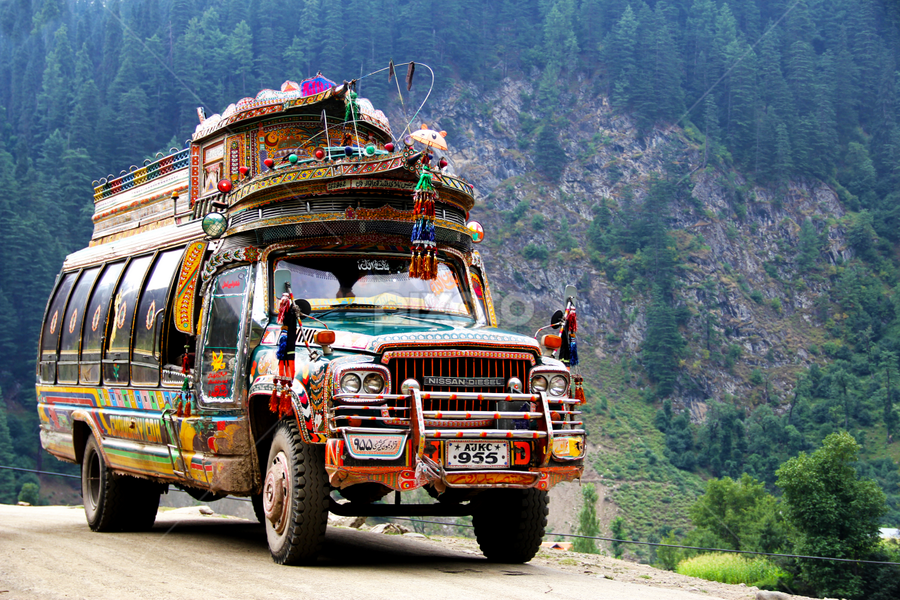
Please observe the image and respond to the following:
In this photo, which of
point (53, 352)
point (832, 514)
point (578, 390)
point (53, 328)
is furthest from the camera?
point (832, 514)

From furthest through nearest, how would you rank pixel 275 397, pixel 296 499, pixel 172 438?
pixel 172 438 → pixel 275 397 → pixel 296 499

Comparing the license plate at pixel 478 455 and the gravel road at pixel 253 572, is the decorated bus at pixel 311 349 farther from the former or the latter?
the gravel road at pixel 253 572

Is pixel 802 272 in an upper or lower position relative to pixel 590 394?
upper

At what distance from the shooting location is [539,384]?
8.19 meters

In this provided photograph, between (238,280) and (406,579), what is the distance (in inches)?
135

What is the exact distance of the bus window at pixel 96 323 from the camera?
40.5 ft

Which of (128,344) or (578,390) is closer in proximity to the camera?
(578,390)

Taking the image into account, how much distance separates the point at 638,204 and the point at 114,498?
13694cm

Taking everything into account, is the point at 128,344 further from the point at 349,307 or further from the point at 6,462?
the point at 6,462

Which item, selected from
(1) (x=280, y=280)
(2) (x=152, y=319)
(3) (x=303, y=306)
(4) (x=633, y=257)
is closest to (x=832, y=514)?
(2) (x=152, y=319)

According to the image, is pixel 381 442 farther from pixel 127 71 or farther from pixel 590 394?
pixel 127 71

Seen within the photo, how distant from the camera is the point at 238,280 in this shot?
955 centimetres

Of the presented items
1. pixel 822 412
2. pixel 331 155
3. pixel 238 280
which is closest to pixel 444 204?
pixel 331 155

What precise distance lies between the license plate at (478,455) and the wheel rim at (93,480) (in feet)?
21.5
